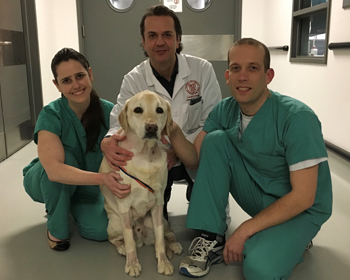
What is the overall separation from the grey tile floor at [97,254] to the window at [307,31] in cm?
231

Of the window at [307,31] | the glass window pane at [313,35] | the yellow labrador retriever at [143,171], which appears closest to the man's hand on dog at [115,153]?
the yellow labrador retriever at [143,171]

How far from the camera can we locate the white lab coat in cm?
202

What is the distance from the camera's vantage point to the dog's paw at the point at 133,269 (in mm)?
1519

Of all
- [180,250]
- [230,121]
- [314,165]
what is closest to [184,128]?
[230,121]

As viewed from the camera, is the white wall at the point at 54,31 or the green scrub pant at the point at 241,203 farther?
the white wall at the point at 54,31

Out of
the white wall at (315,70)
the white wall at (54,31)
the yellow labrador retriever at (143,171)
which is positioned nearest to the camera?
the yellow labrador retriever at (143,171)

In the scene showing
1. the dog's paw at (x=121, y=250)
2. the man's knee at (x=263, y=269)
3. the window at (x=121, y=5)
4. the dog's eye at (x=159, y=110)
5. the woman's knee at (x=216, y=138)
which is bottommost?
the dog's paw at (x=121, y=250)

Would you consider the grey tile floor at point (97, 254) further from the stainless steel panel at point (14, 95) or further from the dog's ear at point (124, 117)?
the stainless steel panel at point (14, 95)

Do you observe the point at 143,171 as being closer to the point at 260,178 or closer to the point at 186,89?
the point at 260,178

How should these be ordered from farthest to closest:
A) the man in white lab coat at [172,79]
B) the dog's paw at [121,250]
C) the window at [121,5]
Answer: the window at [121,5]
the man in white lab coat at [172,79]
the dog's paw at [121,250]

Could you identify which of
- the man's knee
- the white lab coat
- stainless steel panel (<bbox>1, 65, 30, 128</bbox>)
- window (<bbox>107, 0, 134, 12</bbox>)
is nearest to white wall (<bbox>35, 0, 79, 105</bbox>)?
stainless steel panel (<bbox>1, 65, 30, 128</bbox>)

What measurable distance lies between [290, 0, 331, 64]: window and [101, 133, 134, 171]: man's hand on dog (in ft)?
9.57

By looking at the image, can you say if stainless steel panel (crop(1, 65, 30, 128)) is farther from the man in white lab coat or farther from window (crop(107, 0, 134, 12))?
the man in white lab coat

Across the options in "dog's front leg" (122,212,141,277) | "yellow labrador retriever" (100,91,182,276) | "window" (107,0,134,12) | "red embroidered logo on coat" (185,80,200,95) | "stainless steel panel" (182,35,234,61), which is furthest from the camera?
"stainless steel panel" (182,35,234,61)
